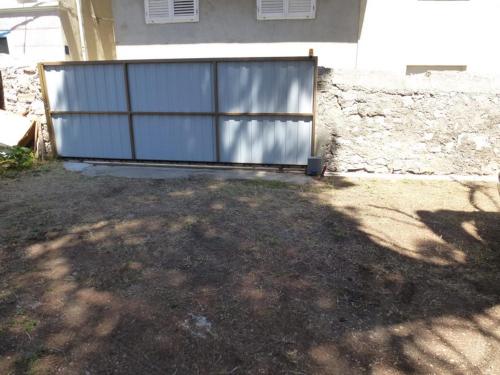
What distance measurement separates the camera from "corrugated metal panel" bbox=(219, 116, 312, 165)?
7.33 metres

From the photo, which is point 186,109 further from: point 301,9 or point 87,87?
point 301,9

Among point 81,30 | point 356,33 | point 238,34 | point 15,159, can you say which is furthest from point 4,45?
point 356,33

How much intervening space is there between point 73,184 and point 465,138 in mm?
6838

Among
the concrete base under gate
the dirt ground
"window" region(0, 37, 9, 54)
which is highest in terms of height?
"window" region(0, 37, 9, 54)

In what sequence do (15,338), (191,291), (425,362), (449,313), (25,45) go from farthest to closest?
1. (25,45)
2. (191,291)
3. (449,313)
4. (15,338)
5. (425,362)

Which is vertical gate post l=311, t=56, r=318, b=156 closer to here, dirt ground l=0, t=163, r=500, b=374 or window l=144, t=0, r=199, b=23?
dirt ground l=0, t=163, r=500, b=374

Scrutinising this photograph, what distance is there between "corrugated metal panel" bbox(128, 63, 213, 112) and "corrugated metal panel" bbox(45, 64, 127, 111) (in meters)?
0.33

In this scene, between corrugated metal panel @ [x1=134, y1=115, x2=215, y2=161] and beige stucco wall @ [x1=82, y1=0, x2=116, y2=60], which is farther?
beige stucco wall @ [x1=82, y1=0, x2=116, y2=60]

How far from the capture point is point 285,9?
9.52 meters

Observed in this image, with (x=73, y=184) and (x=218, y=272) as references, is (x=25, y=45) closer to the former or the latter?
(x=73, y=184)

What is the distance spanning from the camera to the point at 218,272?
3.74 meters

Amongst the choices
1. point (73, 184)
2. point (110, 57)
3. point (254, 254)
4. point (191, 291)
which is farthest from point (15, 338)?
point (110, 57)

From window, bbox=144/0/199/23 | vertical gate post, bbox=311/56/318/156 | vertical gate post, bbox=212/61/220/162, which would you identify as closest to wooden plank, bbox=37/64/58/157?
window, bbox=144/0/199/23

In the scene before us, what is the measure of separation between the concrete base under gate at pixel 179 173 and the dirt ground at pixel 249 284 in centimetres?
109
